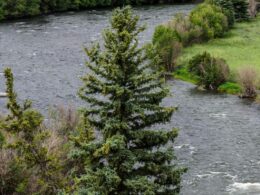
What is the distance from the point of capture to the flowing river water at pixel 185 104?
144 feet

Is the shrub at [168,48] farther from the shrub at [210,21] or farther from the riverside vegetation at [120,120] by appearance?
the riverside vegetation at [120,120]

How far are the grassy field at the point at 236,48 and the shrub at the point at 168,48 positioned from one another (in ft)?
7.72

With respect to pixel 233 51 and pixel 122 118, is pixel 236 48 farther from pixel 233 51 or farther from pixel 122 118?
pixel 122 118

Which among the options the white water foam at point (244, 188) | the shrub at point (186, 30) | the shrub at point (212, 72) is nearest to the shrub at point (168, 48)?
the shrub at point (186, 30)

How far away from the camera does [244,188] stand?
1641 inches

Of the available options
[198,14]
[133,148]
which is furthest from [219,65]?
[133,148]

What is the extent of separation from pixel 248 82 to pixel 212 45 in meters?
24.1

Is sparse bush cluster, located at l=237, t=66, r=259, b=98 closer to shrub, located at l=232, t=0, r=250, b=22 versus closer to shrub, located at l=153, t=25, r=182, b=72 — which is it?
shrub, located at l=153, t=25, r=182, b=72

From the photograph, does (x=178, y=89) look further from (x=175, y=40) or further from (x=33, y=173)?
(x=33, y=173)

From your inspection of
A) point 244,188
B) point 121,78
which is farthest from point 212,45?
point 121,78

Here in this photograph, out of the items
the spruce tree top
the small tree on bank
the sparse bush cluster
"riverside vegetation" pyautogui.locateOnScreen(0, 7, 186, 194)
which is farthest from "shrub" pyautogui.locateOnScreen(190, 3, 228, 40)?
the spruce tree top

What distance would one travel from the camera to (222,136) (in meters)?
52.1

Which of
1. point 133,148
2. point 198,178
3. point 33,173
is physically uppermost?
point 133,148

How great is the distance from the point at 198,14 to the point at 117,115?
218ft
